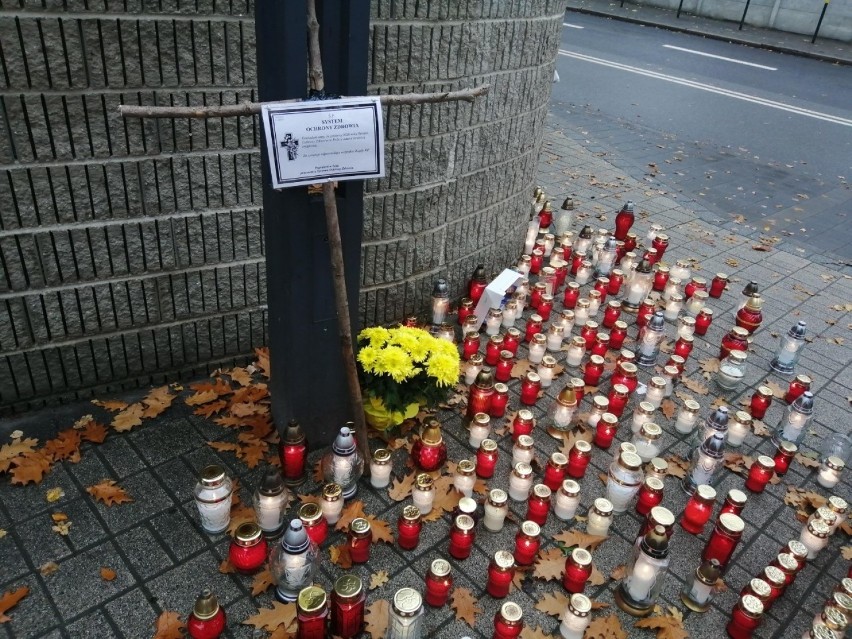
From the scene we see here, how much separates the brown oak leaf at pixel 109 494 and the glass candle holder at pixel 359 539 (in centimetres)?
131

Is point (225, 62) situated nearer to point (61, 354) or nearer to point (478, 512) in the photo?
point (61, 354)

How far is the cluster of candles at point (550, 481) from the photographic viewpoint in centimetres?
310

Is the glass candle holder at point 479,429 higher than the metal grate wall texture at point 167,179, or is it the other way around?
the metal grate wall texture at point 167,179

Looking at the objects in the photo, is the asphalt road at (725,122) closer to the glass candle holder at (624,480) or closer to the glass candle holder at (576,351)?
the glass candle holder at (576,351)

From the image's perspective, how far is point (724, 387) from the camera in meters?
5.17

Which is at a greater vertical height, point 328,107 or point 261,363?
point 328,107

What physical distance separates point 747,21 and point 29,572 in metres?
25.0

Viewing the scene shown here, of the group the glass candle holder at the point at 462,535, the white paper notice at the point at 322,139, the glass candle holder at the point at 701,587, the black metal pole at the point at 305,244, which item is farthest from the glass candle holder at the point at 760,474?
the white paper notice at the point at 322,139

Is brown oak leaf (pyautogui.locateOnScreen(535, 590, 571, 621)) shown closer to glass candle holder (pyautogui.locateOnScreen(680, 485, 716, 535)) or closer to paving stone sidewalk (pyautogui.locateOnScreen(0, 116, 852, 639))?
paving stone sidewalk (pyautogui.locateOnScreen(0, 116, 852, 639))

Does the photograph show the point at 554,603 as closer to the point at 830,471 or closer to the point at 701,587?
the point at 701,587

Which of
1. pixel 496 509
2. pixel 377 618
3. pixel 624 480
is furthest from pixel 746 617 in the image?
pixel 377 618

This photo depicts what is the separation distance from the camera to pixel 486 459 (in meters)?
3.96

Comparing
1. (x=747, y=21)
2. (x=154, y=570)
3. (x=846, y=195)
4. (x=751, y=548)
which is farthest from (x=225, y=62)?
(x=747, y=21)

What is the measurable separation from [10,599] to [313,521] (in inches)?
55.8
